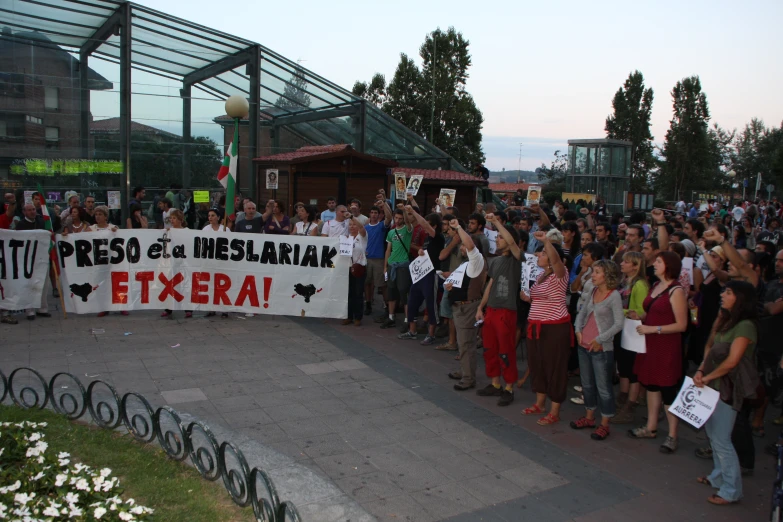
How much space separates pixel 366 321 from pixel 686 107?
2325 inches

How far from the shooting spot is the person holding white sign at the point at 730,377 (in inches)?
204

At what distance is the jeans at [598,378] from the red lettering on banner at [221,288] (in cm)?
626

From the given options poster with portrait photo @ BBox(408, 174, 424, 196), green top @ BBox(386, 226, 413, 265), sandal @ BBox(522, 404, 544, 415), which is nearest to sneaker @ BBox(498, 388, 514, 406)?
sandal @ BBox(522, 404, 544, 415)

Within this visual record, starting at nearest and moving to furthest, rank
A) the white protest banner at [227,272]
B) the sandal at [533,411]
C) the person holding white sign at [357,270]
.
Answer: the sandal at [533,411]
the person holding white sign at [357,270]
the white protest banner at [227,272]

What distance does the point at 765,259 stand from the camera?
7.61 meters

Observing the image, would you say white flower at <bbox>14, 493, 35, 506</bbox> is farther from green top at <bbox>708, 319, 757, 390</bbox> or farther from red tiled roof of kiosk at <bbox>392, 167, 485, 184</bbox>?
red tiled roof of kiosk at <bbox>392, 167, 485, 184</bbox>

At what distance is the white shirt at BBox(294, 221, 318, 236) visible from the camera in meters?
11.4

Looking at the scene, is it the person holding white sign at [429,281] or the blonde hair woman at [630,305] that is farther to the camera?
the person holding white sign at [429,281]

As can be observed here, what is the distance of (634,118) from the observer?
208 ft

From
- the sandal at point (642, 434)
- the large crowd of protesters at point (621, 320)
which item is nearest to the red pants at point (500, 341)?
the large crowd of protesters at point (621, 320)

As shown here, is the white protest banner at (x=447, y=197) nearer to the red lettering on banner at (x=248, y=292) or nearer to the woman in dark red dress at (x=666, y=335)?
the red lettering on banner at (x=248, y=292)

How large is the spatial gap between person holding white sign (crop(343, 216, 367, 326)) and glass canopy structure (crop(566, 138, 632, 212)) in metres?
22.7

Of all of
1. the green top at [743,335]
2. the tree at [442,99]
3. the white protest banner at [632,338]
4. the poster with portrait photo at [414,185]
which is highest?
the tree at [442,99]

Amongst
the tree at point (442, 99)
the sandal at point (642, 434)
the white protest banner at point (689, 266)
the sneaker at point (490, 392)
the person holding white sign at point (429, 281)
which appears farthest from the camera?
the tree at point (442, 99)
